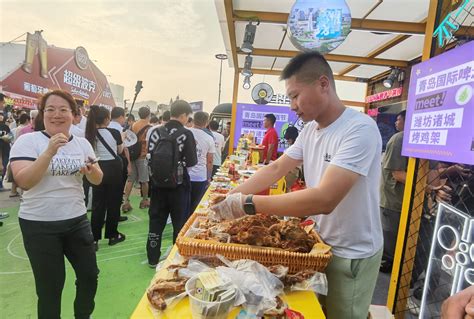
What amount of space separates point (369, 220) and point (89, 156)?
6.54ft

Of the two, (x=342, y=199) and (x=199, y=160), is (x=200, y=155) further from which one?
(x=342, y=199)

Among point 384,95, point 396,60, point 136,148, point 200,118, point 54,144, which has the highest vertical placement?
point 396,60

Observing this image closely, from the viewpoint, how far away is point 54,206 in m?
1.89

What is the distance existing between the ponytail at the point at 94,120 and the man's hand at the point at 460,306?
12.1 ft

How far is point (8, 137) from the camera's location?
657cm

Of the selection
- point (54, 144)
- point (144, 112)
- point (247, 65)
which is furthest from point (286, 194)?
point (247, 65)

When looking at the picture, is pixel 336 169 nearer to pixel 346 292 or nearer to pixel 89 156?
pixel 346 292

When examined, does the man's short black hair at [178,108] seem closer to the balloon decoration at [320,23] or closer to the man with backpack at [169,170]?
the man with backpack at [169,170]

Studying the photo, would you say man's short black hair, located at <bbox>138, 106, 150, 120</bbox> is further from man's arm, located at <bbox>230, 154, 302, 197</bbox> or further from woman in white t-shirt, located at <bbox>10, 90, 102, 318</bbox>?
man's arm, located at <bbox>230, 154, 302, 197</bbox>

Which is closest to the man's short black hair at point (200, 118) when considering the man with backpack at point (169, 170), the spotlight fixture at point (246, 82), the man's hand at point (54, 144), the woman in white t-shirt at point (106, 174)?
the man with backpack at point (169, 170)

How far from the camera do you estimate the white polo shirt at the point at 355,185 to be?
4.06ft

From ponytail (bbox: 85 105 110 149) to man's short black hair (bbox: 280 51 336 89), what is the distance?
115 inches

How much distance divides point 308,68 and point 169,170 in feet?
7.22

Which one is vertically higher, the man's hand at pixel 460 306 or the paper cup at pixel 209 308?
the man's hand at pixel 460 306
